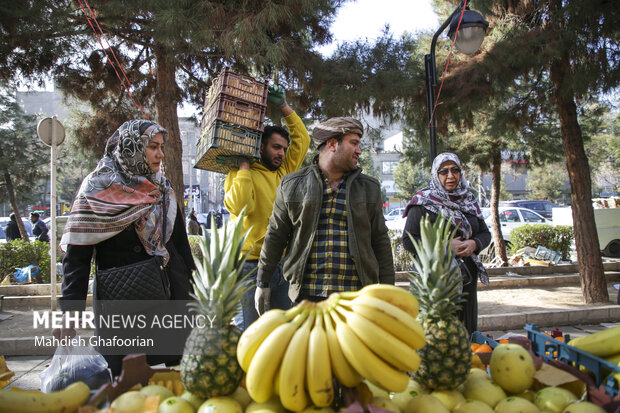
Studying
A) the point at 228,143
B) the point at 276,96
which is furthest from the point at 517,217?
the point at 228,143

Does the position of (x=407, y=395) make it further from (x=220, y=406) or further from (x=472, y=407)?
(x=220, y=406)

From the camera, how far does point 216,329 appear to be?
1.55 meters

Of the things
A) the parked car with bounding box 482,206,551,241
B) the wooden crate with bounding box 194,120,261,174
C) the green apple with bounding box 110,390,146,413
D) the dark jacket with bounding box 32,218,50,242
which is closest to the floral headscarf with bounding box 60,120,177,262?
the wooden crate with bounding box 194,120,261,174

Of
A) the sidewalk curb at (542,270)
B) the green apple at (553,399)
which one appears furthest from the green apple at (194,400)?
the sidewalk curb at (542,270)

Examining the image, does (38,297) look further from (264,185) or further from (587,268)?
(587,268)

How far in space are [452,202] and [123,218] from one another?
8.39 ft

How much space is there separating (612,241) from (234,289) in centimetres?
1670

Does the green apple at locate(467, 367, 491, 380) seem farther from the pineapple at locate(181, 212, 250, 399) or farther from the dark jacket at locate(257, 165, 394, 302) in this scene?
the pineapple at locate(181, 212, 250, 399)

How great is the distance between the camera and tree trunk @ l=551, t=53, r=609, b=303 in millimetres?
6828

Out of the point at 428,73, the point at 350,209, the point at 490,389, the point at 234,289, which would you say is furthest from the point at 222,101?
the point at 428,73

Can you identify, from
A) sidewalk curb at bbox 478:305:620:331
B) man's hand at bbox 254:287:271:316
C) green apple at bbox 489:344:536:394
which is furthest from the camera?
sidewalk curb at bbox 478:305:620:331

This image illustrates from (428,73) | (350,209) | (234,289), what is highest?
(428,73)

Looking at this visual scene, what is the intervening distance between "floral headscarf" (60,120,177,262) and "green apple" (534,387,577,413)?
2128mm

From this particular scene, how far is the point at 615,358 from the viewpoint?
183 cm
